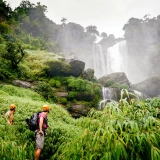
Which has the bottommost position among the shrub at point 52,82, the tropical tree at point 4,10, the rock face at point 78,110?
Answer: the rock face at point 78,110

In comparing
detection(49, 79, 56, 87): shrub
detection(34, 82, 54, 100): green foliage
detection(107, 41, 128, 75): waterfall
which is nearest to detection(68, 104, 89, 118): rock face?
detection(34, 82, 54, 100): green foliage

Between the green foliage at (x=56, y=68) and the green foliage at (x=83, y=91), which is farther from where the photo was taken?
the green foliage at (x=56, y=68)

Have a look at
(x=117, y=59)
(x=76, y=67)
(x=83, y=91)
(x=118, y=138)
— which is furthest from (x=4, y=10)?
(x=118, y=138)

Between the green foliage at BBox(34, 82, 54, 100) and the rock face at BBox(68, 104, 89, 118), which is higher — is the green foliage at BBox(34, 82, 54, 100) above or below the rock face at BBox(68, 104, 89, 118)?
above

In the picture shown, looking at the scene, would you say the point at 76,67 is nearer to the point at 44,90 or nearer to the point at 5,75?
the point at 44,90

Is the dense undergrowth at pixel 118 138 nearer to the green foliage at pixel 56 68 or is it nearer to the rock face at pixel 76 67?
the green foliage at pixel 56 68

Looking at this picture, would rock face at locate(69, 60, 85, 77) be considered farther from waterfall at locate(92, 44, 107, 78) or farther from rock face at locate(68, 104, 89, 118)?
waterfall at locate(92, 44, 107, 78)

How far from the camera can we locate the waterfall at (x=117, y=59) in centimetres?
4116

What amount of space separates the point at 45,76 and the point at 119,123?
54.2 feet

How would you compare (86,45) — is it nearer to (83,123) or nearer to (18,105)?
(18,105)

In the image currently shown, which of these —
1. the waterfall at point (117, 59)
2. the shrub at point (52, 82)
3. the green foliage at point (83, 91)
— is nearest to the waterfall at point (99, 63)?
the waterfall at point (117, 59)

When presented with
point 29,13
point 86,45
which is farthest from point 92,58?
point 29,13

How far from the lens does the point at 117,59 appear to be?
4184 cm

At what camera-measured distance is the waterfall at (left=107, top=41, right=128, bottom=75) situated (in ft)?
135
